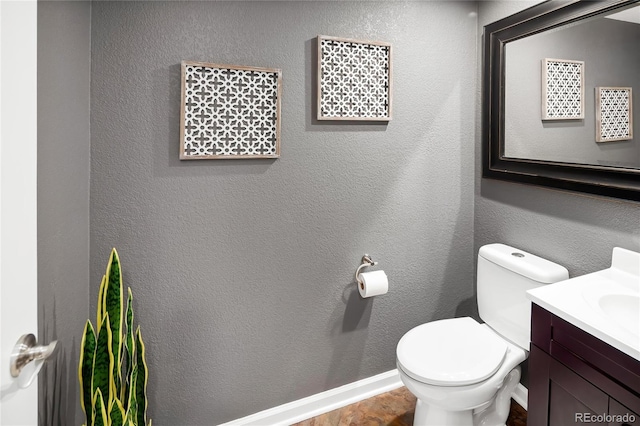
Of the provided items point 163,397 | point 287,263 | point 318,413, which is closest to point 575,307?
point 287,263

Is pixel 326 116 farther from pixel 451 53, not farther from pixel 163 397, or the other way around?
pixel 163 397

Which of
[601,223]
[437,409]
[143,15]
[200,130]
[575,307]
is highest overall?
[143,15]

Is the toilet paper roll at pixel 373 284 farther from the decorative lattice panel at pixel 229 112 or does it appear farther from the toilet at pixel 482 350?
the decorative lattice panel at pixel 229 112

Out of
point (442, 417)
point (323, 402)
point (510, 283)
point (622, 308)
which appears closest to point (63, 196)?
point (323, 402)

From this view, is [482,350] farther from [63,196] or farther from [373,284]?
[63,196]

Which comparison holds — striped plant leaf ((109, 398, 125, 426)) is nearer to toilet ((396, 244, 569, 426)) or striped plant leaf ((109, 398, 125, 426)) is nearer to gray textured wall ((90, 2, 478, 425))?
gray textured wall ((90, 2, 478, 425))

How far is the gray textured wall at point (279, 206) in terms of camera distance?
4.93 feet

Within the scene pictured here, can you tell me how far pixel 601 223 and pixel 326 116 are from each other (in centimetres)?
122

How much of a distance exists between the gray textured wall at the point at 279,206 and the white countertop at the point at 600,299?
79cm

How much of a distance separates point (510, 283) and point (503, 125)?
30.8 inches

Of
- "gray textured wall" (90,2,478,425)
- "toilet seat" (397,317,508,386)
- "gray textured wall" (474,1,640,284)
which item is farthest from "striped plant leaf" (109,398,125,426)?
"gray textured wall" (474,1,640,284)

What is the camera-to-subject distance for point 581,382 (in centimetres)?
120

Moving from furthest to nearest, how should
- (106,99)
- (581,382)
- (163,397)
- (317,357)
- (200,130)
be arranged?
(317,357)
(163,397)
(200,130)
(106,99)
(581,382)

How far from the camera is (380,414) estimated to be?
1965 mm
